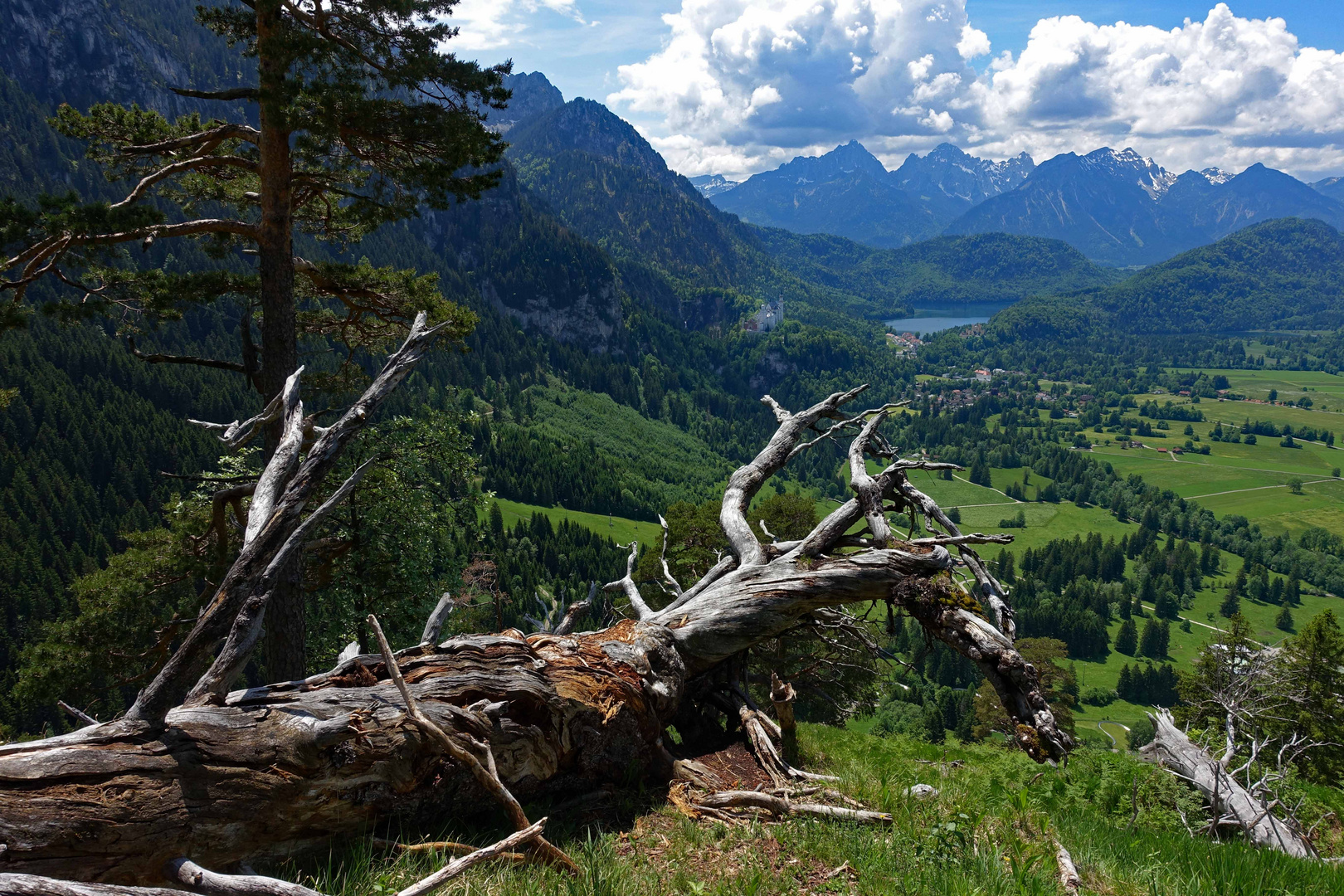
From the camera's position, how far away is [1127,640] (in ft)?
419

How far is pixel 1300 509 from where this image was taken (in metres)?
191

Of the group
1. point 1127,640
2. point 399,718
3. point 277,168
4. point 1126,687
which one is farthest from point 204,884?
point 1127,640

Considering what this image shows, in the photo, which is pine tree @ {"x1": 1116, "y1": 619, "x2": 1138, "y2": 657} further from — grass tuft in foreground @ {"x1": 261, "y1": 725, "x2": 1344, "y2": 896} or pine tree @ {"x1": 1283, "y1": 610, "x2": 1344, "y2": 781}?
grass tuft in foreground @ {"x1": 261, "y1": 725, "x2": 1344, "y2": 896}

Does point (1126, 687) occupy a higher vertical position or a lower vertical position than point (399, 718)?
lower

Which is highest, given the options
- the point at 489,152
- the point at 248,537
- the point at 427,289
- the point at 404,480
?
the point at 489,152

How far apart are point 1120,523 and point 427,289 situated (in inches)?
8821

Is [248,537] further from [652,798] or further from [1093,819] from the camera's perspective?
[1093,819]

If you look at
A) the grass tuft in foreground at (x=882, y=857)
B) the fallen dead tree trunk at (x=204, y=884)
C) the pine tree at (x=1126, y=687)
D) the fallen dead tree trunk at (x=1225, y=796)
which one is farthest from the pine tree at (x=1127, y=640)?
the fallen dead tree trunk at (x=204, y=884)

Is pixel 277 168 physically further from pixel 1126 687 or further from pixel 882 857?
pixel 1126 687

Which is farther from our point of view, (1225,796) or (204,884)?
(1225,796)

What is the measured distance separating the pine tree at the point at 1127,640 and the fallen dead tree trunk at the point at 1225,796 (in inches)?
5549

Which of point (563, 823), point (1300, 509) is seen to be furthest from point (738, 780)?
point (1300, 509)

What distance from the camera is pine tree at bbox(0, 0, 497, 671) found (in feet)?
36.9

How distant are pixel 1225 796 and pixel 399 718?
1282 centimetres
